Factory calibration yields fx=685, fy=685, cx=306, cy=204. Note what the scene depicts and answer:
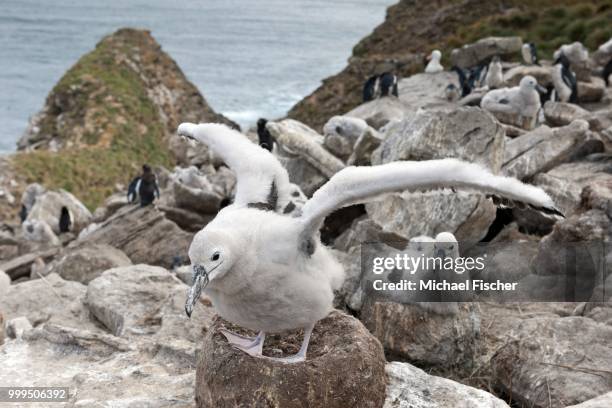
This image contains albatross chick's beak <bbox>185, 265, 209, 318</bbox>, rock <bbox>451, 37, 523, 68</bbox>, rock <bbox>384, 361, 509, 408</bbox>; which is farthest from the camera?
rock <bbox>451, 37, 523, 68</bbox>

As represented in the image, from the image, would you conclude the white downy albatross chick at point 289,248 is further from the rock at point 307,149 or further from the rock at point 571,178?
the rock at point 307,149

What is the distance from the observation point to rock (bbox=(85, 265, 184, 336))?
6866 mm

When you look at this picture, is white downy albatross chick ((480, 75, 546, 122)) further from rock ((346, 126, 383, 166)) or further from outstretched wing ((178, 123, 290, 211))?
outstretched wing ((178, 123, 290, 211))

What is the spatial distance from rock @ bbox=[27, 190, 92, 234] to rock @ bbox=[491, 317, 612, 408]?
14.9 metres

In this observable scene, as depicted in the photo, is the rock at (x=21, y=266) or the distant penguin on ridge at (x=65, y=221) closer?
the rock at (x=21, y=266)

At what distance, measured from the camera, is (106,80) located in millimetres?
37906

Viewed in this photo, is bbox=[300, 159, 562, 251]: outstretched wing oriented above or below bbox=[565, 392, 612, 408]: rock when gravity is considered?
above

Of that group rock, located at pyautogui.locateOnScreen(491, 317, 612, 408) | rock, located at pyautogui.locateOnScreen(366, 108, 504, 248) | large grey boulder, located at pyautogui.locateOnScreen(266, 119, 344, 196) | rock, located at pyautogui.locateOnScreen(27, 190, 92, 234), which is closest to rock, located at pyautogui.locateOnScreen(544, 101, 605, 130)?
large grey boulder, located at pyautogui.locateOnScreen(266, 119, 344, 196)

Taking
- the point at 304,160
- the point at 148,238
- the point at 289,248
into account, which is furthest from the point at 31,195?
the point at 289,248

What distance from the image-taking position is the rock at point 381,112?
15.5 m

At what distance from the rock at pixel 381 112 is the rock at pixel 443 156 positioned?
6255 mm

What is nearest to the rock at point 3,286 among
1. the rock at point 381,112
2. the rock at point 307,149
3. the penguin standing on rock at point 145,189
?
the rock at point 307,149

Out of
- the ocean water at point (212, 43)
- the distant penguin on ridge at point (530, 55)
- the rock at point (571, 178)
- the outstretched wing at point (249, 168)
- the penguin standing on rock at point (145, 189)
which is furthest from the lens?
the ocean water at point (212, 43)

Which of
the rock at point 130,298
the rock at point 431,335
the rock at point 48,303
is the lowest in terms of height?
the rock at point 48,303
